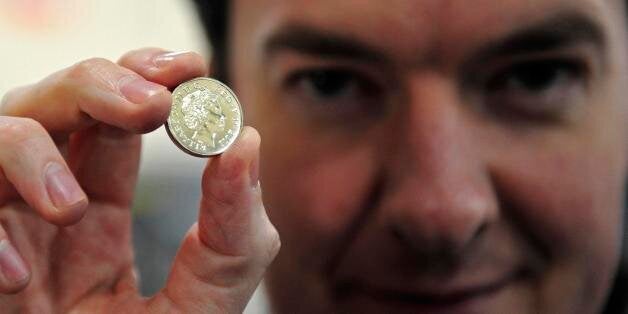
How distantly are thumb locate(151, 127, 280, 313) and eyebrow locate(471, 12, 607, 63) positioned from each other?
17.9 inches

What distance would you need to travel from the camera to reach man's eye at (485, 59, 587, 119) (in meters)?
1.10

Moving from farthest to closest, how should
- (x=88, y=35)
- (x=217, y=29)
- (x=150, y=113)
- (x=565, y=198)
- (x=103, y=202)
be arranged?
(x=88, y=35)
(x=217, y=29)
(x=565, y=198)
(x=103, y=202)
(x=150, y=113)

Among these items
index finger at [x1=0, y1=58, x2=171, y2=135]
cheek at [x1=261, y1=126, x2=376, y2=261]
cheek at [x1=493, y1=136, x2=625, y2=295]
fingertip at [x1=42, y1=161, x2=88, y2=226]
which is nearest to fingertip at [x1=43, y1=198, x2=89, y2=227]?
fingertip at [x1=42, y1=161, x2=88, y2=226]

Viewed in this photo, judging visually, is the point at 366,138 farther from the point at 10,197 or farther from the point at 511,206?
the point at 10,197

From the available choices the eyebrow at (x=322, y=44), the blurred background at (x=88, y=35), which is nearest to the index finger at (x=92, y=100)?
the eyebrow at (x=322, y=44)

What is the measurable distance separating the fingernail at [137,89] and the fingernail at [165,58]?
3 centimetres

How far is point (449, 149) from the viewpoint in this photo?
103cm

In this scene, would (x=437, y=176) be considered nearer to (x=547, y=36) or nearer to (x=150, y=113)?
(x=547, y=36)

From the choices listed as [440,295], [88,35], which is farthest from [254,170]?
[88,35]

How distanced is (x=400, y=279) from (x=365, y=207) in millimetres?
131

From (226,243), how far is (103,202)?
244 mm

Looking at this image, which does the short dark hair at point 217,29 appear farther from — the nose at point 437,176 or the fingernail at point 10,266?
the fingernail at point 10,266

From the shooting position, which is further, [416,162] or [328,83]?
[328,83]

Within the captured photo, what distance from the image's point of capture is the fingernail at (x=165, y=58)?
81 centimetres
